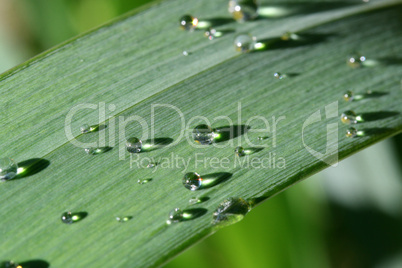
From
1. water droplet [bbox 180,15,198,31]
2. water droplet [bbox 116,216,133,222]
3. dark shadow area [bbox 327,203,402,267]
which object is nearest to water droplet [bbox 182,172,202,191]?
water droplet [bbox 116,216,133,222]

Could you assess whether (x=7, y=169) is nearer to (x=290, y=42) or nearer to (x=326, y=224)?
(x=290, y=42)

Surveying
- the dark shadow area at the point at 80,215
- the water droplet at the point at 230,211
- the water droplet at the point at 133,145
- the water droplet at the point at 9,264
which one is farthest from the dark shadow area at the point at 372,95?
the water droplet at the point at 9,264

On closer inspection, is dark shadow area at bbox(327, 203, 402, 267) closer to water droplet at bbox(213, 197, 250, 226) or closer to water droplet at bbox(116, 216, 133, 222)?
water droplet at bbox(213, 197, 250, 226)

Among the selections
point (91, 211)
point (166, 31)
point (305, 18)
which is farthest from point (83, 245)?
point (305, 18)

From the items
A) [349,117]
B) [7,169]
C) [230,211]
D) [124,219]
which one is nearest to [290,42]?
[349,117]

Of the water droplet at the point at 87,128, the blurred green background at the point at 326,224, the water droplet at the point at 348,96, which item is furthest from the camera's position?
the blurred green background at the point at 326,224

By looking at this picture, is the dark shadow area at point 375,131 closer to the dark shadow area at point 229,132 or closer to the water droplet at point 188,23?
the dark shadow area at point 229,132

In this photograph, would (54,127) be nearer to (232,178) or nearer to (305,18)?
→ (232,178)
